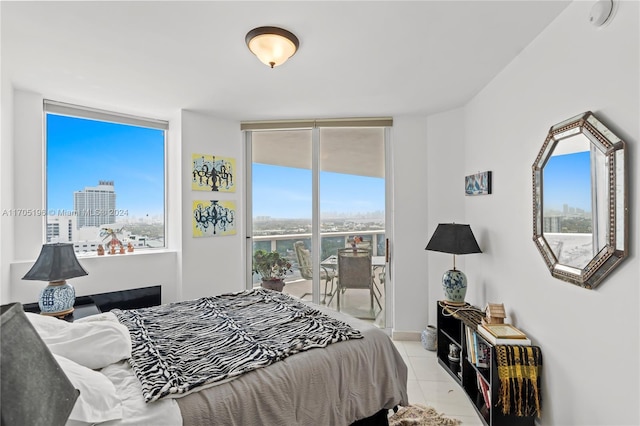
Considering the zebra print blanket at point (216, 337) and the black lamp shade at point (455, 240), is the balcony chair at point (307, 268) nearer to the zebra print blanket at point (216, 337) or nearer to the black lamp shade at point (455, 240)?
the zebra print blanket at point (216, 337)

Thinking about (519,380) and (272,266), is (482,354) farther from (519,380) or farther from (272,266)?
(272,266)

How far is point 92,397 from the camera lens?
117 cm

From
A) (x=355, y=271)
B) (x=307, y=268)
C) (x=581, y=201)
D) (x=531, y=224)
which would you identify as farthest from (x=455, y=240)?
(x=307, y=268)

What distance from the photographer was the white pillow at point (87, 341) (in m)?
1.44

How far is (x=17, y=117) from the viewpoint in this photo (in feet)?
8.95

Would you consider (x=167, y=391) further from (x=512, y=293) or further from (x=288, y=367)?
(x=512, y=293)

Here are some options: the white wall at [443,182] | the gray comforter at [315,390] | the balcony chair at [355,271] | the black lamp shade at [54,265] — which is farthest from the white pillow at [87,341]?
the white wall at [443,182]

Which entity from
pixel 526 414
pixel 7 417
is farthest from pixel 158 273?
pixel 526 414

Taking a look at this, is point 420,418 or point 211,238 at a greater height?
point 211,238

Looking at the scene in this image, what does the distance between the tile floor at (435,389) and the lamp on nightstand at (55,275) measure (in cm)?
277

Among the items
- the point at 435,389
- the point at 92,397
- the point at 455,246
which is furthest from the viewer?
the point at 455,246

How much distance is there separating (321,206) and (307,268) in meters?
0.78

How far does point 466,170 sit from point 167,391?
10.2ft

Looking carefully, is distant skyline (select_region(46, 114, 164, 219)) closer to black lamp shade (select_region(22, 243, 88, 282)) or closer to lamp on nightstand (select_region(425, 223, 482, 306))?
black lamp shade (select_region(22, 243, 88, 282))
